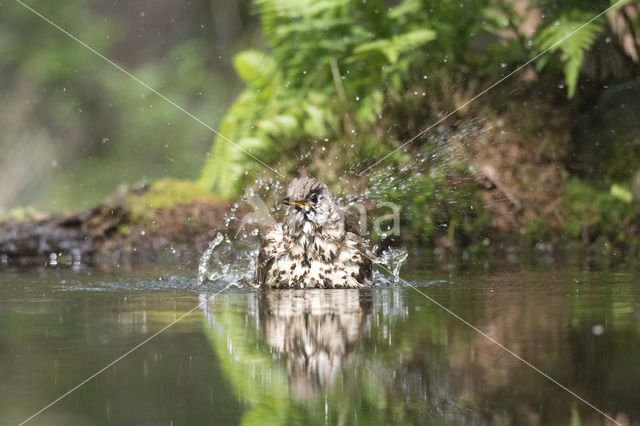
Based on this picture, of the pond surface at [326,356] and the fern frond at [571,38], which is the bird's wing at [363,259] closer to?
the pond surface at [326,356]

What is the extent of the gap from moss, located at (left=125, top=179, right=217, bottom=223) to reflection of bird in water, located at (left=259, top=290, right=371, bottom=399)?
4.25m

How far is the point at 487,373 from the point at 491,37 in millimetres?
7906

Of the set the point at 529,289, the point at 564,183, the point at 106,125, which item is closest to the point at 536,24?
the point at 564,183

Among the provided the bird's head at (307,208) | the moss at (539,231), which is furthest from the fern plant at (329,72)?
the bird's head at (307,208)

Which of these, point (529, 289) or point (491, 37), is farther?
point (491, 37)

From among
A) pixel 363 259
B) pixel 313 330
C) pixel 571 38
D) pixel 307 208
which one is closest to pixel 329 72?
pixel 571 38

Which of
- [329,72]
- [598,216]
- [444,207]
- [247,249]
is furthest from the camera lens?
[329,72]

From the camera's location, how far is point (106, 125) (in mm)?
12773

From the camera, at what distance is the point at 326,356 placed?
3.29 meters

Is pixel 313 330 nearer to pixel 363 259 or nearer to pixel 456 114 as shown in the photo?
pixel 363 259

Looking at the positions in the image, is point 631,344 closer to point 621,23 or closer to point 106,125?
point 621,23

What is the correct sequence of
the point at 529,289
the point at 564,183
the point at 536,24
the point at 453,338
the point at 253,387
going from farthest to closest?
the point at 536,24 < the point at 564,183 < the point at 529,289 < the point at 453,338 < the point at 253,387

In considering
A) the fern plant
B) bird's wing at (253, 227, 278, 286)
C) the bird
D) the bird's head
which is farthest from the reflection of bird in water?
the fern plant

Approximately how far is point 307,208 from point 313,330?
207cm
